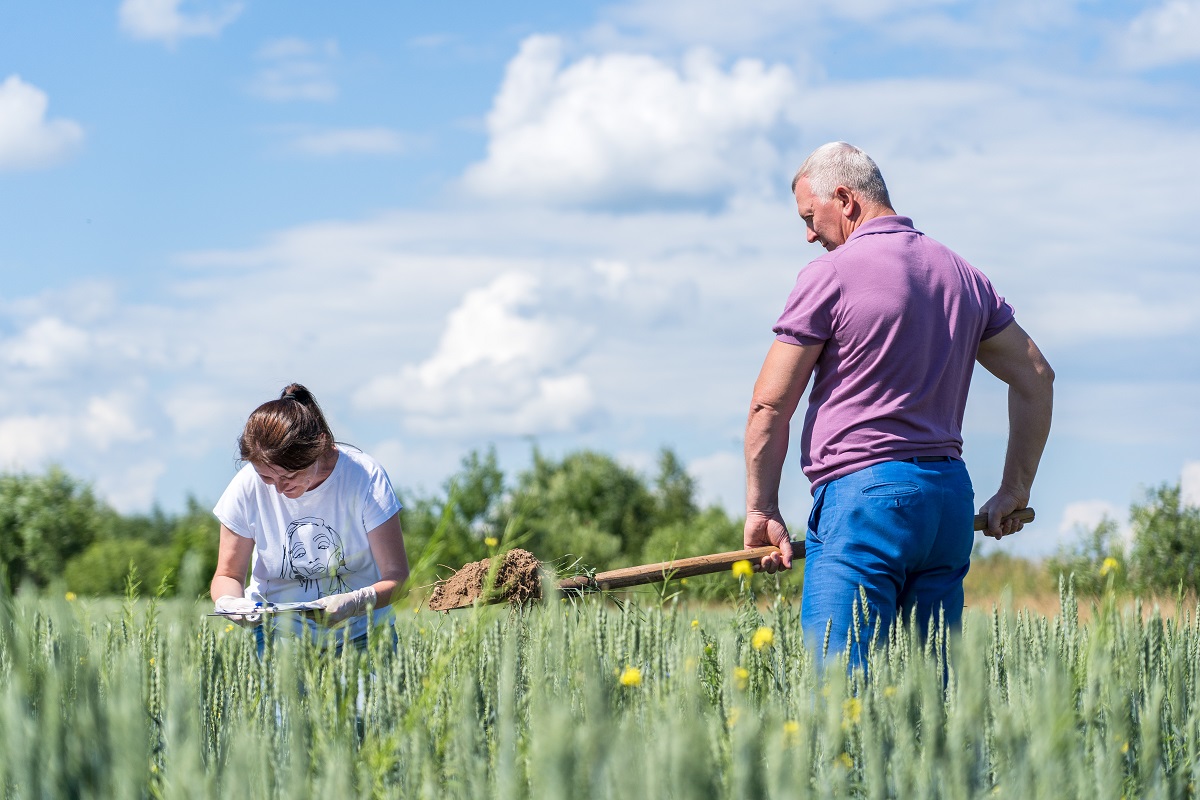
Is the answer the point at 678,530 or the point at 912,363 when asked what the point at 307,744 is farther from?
the point at 678,530

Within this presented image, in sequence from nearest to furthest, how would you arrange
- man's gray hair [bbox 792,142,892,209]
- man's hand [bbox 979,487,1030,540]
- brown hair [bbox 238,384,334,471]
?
man's gray hair [bbox 792,142,892,209] < brown hair [bbox 238,384,334,471] < man's hand [bbox 979,487,1030,540]

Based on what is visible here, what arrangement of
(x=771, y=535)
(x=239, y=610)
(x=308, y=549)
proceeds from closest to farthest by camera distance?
(x=239, y=610) < (x=771, y=535) < (x=308, y=549)

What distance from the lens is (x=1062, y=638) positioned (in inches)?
132

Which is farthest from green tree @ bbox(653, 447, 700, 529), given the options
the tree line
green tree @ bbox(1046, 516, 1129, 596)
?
green tree @ bbox(1046, 516, 1129, 596)

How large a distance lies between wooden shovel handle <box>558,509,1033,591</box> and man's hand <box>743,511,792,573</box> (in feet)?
0.07

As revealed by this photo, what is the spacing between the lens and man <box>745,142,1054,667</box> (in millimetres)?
3314

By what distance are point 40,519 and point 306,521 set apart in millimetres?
19493

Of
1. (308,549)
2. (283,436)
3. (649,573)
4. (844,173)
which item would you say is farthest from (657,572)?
(844,173)

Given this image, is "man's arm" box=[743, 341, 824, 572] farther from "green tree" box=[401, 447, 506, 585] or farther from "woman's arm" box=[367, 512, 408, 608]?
"green tree" box=[401, 447, 506, 585]

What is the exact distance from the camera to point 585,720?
2.43 m

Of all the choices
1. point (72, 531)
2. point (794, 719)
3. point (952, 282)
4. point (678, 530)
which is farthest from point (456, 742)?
point (72, 531)

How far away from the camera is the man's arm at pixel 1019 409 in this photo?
3914 mm

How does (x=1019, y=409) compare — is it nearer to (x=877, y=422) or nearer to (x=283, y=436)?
(x=877, y=422)

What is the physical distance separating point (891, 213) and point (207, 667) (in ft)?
7.88
